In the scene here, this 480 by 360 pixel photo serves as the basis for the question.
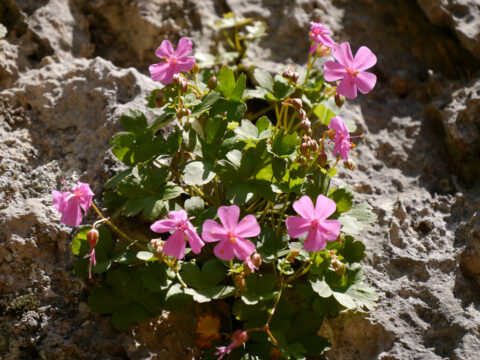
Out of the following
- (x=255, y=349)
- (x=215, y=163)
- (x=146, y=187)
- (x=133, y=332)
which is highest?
(x=215, y=163)

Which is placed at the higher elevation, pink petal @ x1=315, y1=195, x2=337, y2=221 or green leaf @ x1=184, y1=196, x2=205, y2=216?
pink petal @ x1=315, y1=195, x2=337, y2=221

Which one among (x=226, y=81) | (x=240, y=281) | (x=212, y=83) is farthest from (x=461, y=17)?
(x=240, y=281)

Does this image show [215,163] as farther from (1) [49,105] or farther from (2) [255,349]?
(1) [49,105]

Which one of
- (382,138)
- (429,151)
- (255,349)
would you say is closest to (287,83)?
(382,138)

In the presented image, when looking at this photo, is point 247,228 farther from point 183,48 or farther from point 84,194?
point 183,48

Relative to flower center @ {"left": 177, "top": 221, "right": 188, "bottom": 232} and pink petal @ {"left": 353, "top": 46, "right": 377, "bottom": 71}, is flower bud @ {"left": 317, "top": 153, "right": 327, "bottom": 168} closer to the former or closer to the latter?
pink petal @ {"left": 353, "top": 46, "right": 377, "bottom": 71}

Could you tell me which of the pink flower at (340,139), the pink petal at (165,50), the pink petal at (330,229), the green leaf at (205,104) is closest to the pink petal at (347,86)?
the pink flower at (340,139)

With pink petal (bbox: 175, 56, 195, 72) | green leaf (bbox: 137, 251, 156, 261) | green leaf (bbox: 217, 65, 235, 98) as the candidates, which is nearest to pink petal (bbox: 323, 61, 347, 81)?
green leaf (bbox: 217, 65, 235, 98)
